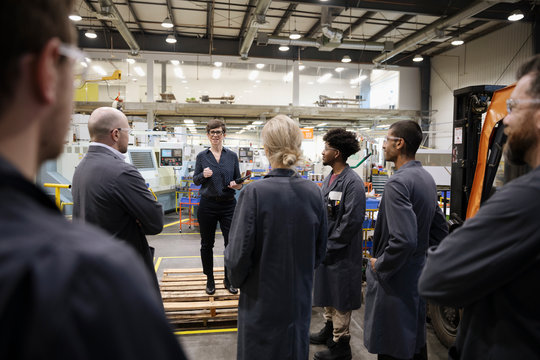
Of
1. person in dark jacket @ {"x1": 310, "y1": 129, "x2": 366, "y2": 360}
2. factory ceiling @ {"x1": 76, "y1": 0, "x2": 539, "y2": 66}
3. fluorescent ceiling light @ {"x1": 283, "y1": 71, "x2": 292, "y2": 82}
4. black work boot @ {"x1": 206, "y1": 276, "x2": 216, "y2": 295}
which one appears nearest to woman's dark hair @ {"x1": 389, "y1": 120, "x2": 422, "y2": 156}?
person in dark jacket @ {"x1": 310, "y1": 129, "x2": 366, "y2": 360}

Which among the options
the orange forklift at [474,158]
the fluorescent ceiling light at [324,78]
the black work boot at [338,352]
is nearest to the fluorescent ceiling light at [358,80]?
the fluorescent ceiling light at [324,78]

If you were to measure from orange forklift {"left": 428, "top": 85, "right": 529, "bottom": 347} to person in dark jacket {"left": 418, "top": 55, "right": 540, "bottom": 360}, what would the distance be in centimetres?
156

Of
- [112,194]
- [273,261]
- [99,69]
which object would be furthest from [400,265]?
[99,69]

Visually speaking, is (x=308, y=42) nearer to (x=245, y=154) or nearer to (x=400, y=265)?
(x=245, y=154)

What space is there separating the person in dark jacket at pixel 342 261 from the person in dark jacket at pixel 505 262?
64.6 inches

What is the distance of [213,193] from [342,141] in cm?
156

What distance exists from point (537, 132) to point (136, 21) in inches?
603

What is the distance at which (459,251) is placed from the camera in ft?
3.47

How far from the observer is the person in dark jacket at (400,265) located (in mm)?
2145

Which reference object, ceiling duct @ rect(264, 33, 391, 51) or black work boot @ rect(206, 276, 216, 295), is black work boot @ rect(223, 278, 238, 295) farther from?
ceiling duct @ rect(264, 33, 391, 51)

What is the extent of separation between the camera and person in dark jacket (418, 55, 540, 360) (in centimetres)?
97

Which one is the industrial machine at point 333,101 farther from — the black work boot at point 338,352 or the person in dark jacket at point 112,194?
the person in dark jacket at point 112,194

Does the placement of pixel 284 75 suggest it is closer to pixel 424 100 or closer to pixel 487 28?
pixel 424 100

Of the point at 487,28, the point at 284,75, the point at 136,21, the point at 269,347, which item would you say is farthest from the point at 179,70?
the point at 269,347
